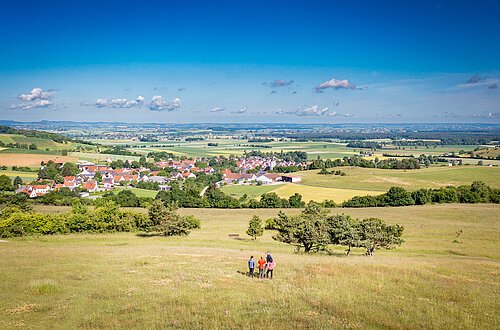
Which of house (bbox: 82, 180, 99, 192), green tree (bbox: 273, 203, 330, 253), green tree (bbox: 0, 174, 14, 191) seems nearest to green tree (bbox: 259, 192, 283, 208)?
green tree (bbox: 273, 203, 330, 253)

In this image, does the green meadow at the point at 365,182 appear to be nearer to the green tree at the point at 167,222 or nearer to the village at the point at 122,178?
the village at the point at 122,178

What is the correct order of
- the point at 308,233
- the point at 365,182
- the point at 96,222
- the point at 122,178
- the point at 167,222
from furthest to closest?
the point at 122,178 < the point at 365,182 < the point at 96,222 < the point at 167,222 < the point at 308,233

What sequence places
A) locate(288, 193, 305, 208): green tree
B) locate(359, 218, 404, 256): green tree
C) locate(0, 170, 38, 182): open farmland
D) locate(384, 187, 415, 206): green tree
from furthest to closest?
locate(0, 170, 38, 182): open farmland
locate(288, 193, 305, 208): green tree
locate(384, 187, 415, 206): green tree
locate(359, 218, 404, 256): green tree

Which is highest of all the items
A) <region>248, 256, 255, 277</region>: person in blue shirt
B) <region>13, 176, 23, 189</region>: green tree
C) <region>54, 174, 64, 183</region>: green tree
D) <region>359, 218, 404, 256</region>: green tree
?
<region>248, 256, 255, 277</region>: person in blue shirt

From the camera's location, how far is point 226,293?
1966 centimetres

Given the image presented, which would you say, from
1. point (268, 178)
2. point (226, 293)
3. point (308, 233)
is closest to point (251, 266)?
point (226, 293)

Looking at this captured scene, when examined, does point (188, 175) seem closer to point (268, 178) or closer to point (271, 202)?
point (268, 178)

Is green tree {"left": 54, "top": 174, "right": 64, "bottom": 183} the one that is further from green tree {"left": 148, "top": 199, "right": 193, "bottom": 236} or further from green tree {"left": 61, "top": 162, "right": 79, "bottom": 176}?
green tree {"left": 148, "top": 199, "right": 193, "bottom": 236}

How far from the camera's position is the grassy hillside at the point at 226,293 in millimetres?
15758

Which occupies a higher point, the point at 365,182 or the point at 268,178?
the point at 365,182

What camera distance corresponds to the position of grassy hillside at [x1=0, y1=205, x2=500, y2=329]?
15758 millimetres

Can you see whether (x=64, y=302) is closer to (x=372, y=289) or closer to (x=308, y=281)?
(x=308, y=281)

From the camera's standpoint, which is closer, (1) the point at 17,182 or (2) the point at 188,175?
(1) the point at 17,182

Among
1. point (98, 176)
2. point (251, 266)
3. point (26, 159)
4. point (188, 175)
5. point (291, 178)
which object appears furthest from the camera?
point (188, 175)
